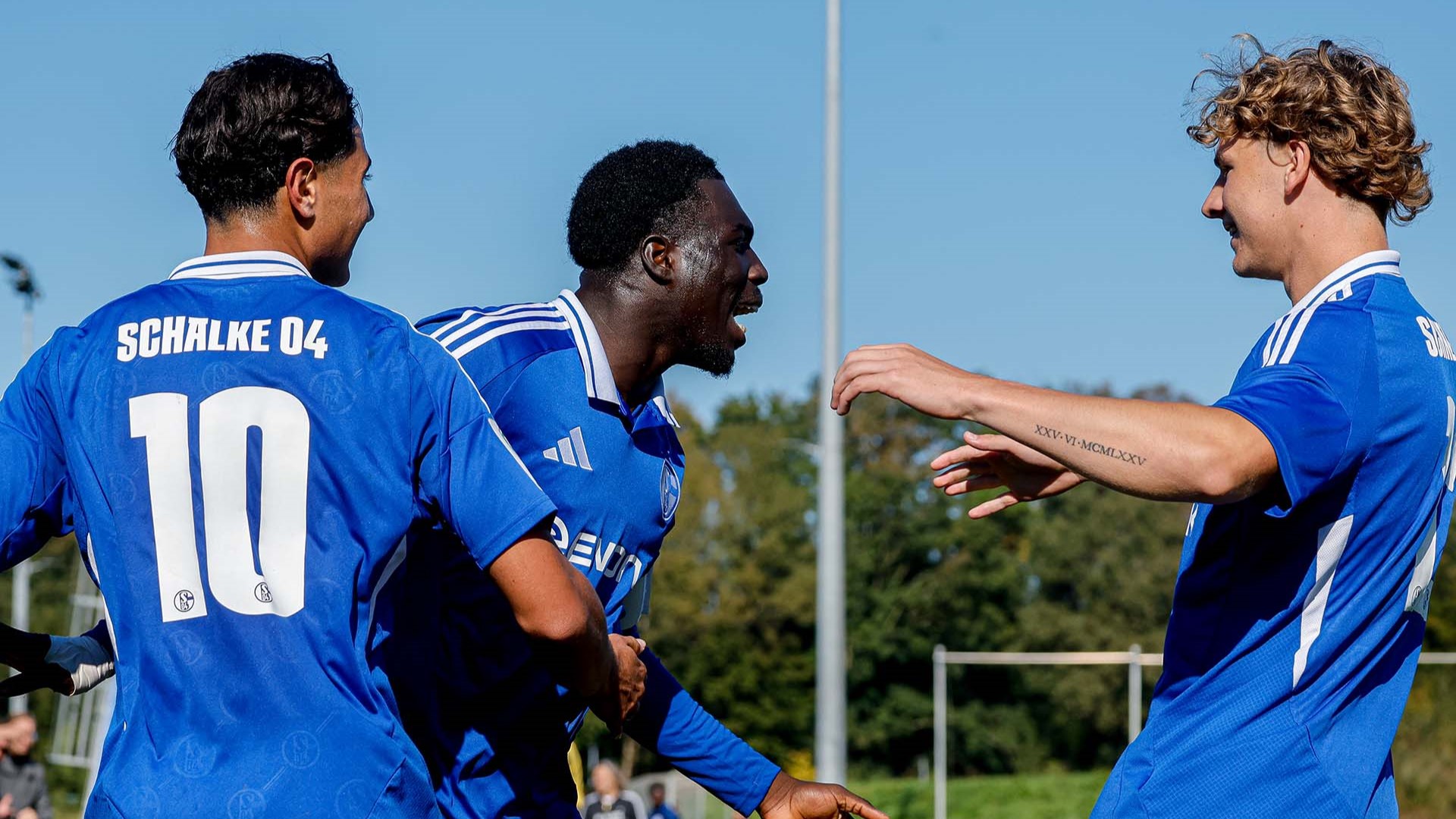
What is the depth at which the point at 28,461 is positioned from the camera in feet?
9.01

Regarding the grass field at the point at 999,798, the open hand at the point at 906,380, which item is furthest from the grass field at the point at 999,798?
the open hand at the point at 906,380

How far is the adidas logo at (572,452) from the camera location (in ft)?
12.1

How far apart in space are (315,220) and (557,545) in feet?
3.20

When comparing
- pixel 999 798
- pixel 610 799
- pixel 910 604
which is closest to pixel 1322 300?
pixel 610 799

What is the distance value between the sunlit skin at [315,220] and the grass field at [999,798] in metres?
37.2

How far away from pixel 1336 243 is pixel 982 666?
5897 centimetres

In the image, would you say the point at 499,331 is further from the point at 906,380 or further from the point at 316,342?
the point at 906,380

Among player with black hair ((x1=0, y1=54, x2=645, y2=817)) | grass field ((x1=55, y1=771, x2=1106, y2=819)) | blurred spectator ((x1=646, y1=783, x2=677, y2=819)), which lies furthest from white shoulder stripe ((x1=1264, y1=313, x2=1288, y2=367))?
grass field ((x1=55, y1=771, x2=1106, y2=819))

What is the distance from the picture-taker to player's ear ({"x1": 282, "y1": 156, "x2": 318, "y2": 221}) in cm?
289

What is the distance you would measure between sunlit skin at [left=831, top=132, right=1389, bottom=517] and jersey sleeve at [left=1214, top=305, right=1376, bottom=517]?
45 millimetres

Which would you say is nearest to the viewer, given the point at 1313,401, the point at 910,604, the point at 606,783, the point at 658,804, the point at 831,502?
the point at 1313,401

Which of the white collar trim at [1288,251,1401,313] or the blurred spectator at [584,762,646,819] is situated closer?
the white collar trim at [1288,251,1401,313]

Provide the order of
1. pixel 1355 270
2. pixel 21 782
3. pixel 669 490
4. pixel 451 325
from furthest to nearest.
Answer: pixel 21 782
pixel 669 490
pixel 451 325
pixel 1355 270

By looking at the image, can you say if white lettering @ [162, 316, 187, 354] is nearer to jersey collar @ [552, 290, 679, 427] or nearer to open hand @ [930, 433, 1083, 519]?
jersey collar @ [552, 290, 679, 427]
